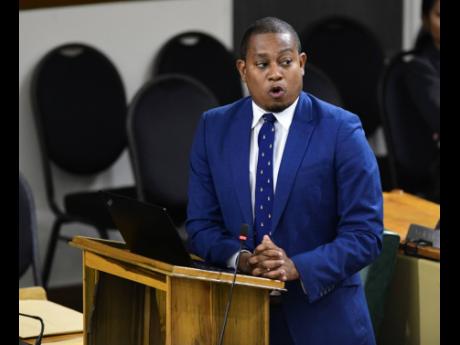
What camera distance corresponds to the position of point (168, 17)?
6.25 metres

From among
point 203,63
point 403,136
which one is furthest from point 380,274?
point 203,63

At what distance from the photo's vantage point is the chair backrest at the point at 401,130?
18.1 feet

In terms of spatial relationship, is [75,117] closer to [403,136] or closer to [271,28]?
[403,136]

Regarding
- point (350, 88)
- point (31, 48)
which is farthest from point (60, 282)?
point (350, 88)

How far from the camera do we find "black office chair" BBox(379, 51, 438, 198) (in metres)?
5.52

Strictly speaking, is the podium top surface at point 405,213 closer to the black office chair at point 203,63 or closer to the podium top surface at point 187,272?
the podium top surface at point 187,272

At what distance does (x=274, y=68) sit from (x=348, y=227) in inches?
16.4

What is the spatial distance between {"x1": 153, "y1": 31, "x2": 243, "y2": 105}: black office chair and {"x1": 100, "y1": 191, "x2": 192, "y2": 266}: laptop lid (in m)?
3.33

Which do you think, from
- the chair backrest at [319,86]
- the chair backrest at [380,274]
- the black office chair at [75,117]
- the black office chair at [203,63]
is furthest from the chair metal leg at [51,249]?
the chair backrest at [380,274]

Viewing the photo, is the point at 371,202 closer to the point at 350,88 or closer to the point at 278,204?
the point at 278,204

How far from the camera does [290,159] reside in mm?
2861

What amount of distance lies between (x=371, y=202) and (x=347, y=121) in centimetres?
20

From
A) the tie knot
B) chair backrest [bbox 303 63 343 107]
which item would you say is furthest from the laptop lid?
chair backrest [bbox 303 63 343 107]

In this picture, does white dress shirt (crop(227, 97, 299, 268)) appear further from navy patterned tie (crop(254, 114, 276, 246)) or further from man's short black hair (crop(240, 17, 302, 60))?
man's short black hair (crop(240, 17, 302, 60))
